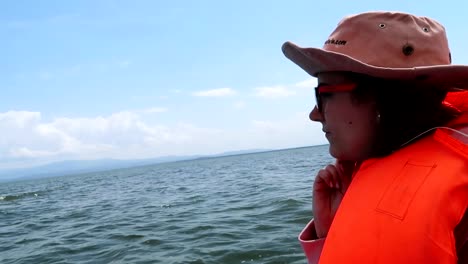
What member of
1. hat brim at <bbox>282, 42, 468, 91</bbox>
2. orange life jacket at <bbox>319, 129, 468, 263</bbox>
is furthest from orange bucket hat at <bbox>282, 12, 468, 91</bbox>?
orange life jacket at <bbox>319, 129, 468, 263</bbox>

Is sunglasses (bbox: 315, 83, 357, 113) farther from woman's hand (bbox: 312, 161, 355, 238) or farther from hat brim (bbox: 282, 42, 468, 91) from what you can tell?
woman's hand (bbox: 312, 161, 355, 238)

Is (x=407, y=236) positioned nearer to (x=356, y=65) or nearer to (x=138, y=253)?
(x=356, y=65)

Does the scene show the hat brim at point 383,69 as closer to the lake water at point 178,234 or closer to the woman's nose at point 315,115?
the woman's nose at point 315,115

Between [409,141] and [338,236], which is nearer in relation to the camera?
[338,236]

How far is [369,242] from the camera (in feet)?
4.64

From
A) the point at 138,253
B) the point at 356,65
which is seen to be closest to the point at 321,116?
the point at 356,65

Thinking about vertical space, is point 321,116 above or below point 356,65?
below

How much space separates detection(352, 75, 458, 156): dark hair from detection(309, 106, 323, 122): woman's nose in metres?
0.26

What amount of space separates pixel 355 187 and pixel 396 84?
47 centimetres

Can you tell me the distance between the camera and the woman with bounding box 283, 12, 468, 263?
132 centimetres

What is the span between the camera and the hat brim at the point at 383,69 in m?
1.59

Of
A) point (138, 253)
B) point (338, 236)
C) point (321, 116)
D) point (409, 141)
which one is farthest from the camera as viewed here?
point (138, 253)

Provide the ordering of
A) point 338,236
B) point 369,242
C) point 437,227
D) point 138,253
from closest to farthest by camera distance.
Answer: point 437,227
point 369,242
point 338,236
point 138,253

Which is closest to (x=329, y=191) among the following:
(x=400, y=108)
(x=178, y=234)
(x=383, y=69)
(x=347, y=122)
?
(x=347, y=122)
